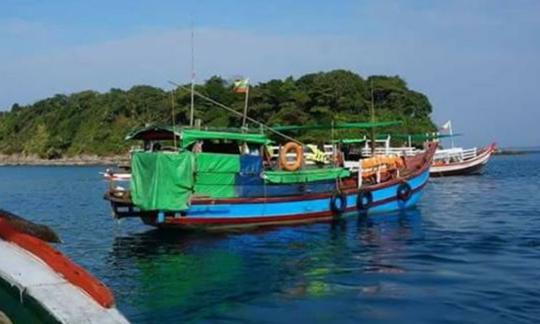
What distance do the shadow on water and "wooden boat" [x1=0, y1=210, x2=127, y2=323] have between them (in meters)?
7.31

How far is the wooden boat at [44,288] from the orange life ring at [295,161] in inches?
819

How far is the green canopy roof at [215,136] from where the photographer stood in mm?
23216

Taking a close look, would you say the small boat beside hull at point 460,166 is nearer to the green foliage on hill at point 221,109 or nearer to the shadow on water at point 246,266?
the green foliage on hill at point 221,109

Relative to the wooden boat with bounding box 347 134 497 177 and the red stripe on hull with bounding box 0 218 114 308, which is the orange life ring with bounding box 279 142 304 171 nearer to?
the red stripe on hull with bounding box 0 218 114 308

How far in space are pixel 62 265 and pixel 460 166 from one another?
58.3 m

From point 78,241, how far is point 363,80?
84.9 m

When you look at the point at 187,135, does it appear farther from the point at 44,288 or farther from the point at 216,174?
the point at 44,288

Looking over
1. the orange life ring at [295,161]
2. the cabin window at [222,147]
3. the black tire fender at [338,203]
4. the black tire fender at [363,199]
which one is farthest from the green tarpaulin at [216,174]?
the black tire fender at [363,199]

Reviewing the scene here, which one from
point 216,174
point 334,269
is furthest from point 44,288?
point 216,174

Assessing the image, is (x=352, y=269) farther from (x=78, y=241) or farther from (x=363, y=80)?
(x=363, y=80)

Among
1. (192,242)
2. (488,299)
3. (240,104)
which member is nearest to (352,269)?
(488,299)

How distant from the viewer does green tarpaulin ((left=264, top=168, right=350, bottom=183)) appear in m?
24.7

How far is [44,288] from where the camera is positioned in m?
4.06

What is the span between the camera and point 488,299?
1266cm
